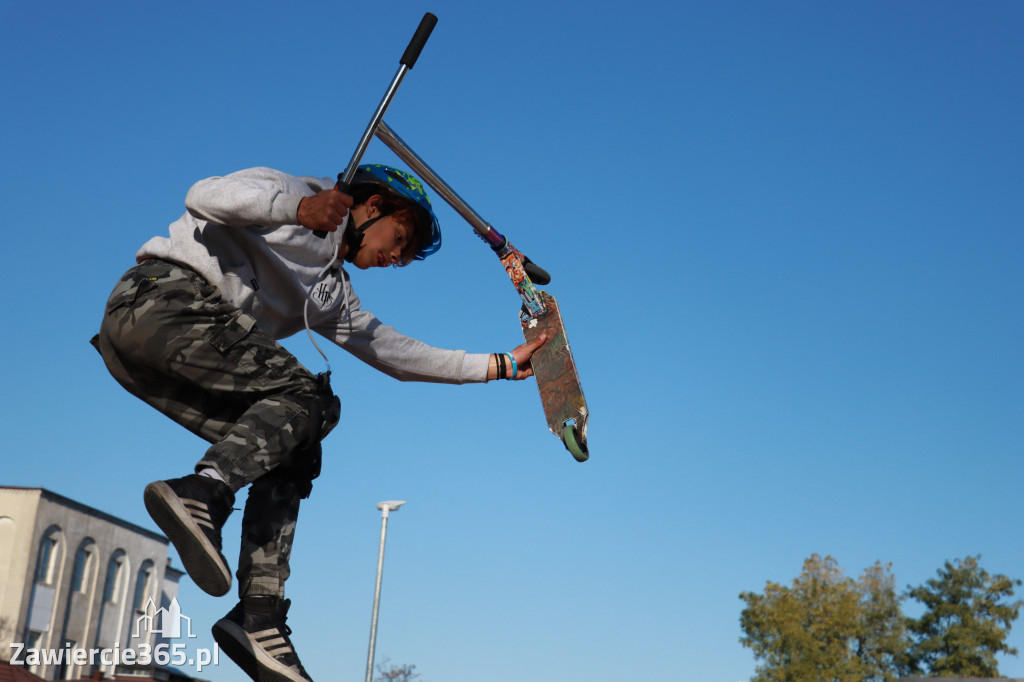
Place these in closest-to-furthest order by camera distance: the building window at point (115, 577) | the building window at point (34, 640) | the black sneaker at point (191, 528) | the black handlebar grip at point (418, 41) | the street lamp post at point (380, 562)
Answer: the black sneaker at point (191, 528)
the black handlebar grip at point (418, 41)
the street lamp post at point (380, 562)
the building window at point (34, 640)
the building window at point (115, 577)

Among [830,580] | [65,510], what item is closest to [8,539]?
[65,510]

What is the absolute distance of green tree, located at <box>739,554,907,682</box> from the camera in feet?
139

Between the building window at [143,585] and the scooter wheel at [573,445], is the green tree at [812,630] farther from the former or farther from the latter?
the scooter wheel at [573,445]

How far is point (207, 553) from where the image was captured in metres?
3.39

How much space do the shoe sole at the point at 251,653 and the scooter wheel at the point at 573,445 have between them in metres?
1.81

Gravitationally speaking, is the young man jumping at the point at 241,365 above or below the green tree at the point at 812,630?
below

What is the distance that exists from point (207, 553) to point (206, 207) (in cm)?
132

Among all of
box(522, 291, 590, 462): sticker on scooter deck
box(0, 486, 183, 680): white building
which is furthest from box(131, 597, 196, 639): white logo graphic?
box(522, 291, 590, 462): sticker on scooter deck

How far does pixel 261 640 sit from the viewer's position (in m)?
3.93

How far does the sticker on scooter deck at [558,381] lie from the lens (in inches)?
203

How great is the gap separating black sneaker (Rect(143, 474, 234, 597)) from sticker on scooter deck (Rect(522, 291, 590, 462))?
214 centimetres

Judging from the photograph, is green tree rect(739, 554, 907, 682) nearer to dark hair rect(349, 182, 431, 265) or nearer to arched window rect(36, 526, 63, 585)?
arched window rect(36, 526, 63, 585)

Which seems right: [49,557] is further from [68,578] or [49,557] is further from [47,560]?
[68,578]

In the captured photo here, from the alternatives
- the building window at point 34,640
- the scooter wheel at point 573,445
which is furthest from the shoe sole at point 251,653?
the building window at point 34,640
